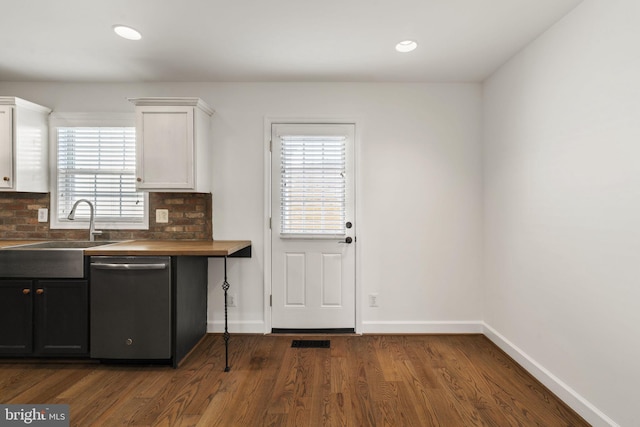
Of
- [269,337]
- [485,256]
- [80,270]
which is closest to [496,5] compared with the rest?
[485,256]

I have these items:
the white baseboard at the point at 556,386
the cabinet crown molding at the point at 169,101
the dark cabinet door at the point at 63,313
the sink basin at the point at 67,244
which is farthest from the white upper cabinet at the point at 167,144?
the white baseboard at the point at 556,386

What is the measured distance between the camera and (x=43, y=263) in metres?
2.68

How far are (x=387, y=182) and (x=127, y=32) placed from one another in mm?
2452

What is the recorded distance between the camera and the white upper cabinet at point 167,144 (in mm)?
3057

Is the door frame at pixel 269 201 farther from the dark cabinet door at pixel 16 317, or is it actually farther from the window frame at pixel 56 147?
the dark cabinet door at pixel 16 317

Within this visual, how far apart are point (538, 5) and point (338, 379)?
279 centimetres

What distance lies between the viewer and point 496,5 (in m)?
2.16

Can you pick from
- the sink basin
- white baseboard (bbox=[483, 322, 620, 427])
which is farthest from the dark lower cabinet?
white baseboard (bbox=[483, 322, 620, 427])

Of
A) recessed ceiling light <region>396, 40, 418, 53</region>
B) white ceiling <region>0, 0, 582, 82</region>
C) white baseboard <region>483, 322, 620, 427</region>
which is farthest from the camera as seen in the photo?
recessed ceiling light <region>396, 40, 418, 53</region>

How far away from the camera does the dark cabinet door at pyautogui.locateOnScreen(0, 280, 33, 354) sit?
2697mm

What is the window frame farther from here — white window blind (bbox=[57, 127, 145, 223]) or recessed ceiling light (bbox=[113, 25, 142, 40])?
recessed ceiling light (bbox=[113, 25, 142, 40])

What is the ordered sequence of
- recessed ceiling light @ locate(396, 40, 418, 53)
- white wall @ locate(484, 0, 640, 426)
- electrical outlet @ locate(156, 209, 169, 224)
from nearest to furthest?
white wall @ locate(484, 0, 640, 426), recessed ceiling light @ locate(396, 40, 418, 53), electrical outlet @ locate(156, 209, 169, 224)

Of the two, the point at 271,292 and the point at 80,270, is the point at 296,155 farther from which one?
the point at 80,270

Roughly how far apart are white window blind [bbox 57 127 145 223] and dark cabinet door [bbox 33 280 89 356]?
884 mm
